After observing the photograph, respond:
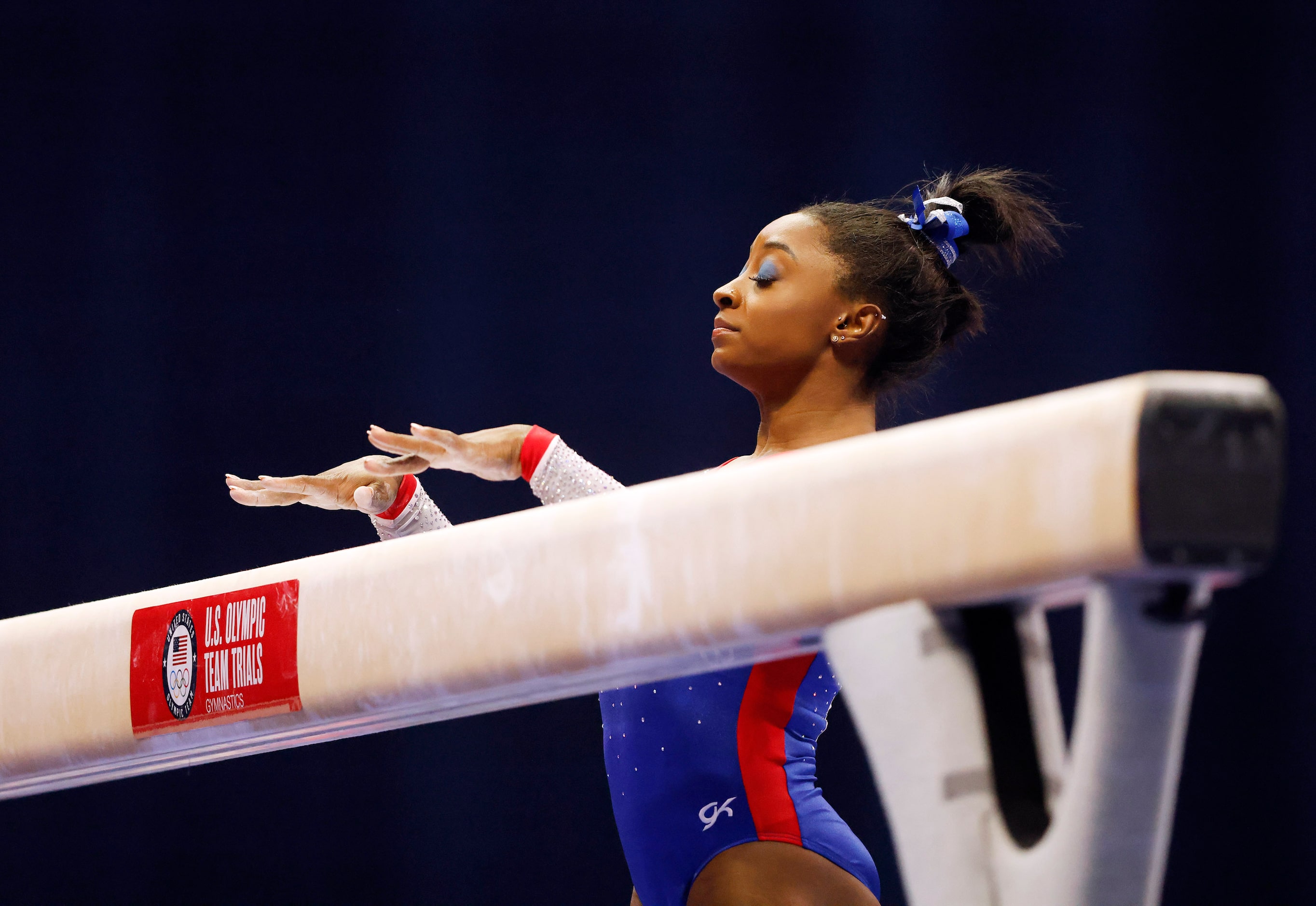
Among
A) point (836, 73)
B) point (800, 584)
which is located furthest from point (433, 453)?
point (836, 73)

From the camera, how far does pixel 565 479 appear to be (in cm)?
166

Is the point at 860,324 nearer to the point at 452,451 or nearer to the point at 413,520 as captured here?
the point at 452,451

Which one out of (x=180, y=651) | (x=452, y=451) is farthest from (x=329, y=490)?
(x=180, y=651)

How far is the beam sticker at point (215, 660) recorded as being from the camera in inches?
49.8

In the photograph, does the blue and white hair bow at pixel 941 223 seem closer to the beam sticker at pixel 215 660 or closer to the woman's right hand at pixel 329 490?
the woman's right hand at pixel 329 490

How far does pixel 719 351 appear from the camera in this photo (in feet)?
5.60

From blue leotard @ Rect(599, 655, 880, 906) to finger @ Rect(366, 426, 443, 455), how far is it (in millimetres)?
423

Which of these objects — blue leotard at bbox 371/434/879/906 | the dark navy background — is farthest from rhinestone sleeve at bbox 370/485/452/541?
the dark navy background

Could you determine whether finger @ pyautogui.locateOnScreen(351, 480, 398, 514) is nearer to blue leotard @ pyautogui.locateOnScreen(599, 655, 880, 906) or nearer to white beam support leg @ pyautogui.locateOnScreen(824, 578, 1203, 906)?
blue leotard @ pyautogui.locateOnScreen(599, 655, 880, 906)

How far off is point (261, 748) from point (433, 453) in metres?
0.41

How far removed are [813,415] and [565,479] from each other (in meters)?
0.36

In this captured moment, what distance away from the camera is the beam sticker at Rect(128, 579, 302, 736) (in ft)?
4.15

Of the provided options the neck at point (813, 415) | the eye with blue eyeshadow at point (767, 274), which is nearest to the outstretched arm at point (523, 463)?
the neck at point (813, 415)

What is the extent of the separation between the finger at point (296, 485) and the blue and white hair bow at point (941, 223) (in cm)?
95
